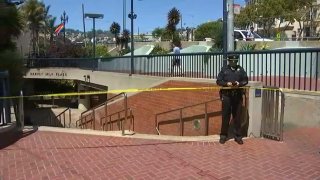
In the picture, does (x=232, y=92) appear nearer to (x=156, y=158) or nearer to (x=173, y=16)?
(x=156, y=158)

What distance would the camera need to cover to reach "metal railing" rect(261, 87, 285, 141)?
306 inches

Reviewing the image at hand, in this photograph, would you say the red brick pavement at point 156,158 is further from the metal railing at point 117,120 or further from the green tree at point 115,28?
the green tree at point 115,28

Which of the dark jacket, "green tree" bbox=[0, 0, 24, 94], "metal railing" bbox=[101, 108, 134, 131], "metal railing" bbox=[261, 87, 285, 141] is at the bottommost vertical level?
"metal railing" bbox=[101, 108, 134, 131]

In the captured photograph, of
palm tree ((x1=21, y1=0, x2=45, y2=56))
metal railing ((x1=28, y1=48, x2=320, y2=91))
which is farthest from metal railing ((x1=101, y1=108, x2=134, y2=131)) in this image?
palm tree ((x1=21, y1=0, x2=45, y2=56))

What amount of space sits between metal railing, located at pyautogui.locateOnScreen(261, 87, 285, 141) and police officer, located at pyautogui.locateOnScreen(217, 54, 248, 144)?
611mm

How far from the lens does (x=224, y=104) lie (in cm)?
777

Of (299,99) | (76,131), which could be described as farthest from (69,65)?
(299,99)

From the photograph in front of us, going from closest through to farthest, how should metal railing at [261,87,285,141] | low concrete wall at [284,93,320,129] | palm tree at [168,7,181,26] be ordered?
metal railing at [261,87,285,141]
low concrete wall at [284,93,320,129]
palm tree at [168,7,181,26]

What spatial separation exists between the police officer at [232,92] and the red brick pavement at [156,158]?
29cm

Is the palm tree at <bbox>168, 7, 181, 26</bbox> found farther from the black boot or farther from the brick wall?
the black boot

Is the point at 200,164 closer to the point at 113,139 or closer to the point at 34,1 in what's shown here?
the point at 113,139

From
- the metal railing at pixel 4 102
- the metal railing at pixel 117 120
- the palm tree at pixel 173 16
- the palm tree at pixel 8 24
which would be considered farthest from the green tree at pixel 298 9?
the metal railing at pixel 4 102

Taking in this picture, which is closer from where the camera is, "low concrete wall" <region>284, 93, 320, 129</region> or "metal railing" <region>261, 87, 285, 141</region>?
"metal railing" <region>261, 87, 285, 141</region>

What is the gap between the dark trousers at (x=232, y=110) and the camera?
771 centimetres
